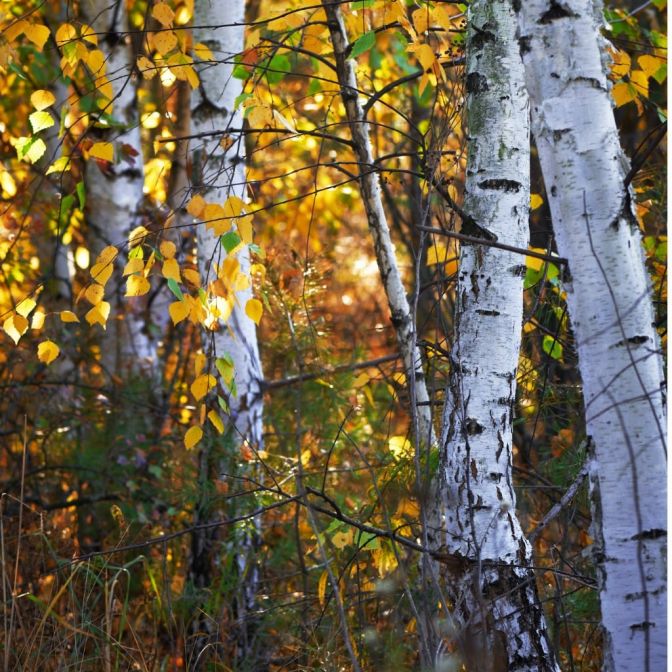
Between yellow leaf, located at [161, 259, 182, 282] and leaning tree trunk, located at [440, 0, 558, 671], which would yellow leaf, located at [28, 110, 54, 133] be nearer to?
yellow leaf, located at [161, 259, 182, 282]

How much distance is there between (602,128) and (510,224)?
50 cm

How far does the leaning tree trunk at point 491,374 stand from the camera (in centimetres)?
188

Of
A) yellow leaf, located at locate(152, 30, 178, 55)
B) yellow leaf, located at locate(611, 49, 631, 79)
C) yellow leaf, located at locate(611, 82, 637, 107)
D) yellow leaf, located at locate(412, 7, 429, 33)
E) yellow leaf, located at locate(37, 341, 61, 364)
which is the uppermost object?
yellow leaf, located at locate(611, 49, 631, 79)

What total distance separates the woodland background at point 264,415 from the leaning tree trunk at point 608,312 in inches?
5.1

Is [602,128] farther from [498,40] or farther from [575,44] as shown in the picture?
[498,40]

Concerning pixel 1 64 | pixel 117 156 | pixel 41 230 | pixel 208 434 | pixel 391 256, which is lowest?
pixel 208 434

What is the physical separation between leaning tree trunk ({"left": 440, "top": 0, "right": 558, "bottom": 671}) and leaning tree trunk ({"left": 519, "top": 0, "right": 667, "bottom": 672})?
324 mm

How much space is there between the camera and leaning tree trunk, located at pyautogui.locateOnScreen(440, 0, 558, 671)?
1881 millimetres

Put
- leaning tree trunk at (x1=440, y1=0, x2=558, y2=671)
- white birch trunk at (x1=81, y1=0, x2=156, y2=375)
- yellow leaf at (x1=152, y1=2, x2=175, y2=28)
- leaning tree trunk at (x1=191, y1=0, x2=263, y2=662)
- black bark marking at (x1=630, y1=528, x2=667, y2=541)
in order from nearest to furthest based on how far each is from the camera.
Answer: black bark marking at (x1=630, y1=528, x2=667, y2=541) < leaning tree trunk at (x1=440, y1=0, x2=558, y2=671) < yellow leaf at (x1=152, y1=2, x2=175, y2=28) < leaning tree trunk at (x1=191, y1=0, x2=263, y2=662) < white birch trunk at (x1=81, y1=0, x2=156, y2=375)

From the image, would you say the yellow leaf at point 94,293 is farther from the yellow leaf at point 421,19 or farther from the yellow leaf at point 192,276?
the yellow leaf at point 421,19

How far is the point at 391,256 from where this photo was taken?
279 cm

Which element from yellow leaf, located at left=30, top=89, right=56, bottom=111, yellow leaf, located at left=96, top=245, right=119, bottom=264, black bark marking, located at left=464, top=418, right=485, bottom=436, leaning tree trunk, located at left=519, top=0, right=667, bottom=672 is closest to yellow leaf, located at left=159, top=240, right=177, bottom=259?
yellow leaf, located at left=96, top=245, right=119, bottom=264

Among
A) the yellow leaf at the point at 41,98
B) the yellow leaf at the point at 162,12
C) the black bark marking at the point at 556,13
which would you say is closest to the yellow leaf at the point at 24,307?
the yellow leaf at the point at 41,98

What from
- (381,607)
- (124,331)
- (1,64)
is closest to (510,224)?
(381,607)
